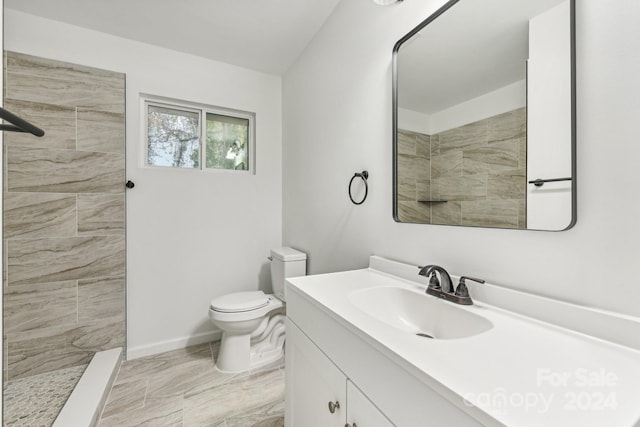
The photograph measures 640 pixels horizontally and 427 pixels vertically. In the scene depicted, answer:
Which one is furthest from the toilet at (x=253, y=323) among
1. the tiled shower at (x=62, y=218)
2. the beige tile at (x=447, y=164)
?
the beige tile at (x=447, y=164)

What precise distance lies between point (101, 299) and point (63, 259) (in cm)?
37

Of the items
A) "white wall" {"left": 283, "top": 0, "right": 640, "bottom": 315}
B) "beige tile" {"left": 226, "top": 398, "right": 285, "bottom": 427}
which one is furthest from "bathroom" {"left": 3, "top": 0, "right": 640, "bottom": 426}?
"beige tile" {"left": 226, "top": 398, "right": 285, "bottom": 427}

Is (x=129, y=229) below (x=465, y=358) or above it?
above

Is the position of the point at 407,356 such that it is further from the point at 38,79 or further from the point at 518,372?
the point at 38,79

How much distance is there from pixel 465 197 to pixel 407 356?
0.67 metres

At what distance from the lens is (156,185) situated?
6.97 ft

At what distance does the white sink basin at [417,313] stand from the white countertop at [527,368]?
59 mm

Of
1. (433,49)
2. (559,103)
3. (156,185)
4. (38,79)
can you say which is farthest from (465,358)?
(38,79)

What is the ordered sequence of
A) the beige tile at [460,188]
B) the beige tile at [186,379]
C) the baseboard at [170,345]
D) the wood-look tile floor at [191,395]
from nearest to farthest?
the beige tile at [460,188]
the wood-look tile floor at [191,395]
the beige tile at [186,379]
the baseboard at [170,345]

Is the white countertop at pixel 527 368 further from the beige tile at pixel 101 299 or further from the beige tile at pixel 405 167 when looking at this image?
the beige tile at pixel 101 299

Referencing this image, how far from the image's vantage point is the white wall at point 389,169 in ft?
2.10

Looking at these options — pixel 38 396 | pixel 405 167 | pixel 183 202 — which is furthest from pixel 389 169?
pixel 38 396

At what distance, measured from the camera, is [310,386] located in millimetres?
985

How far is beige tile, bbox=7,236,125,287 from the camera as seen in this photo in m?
1.76
